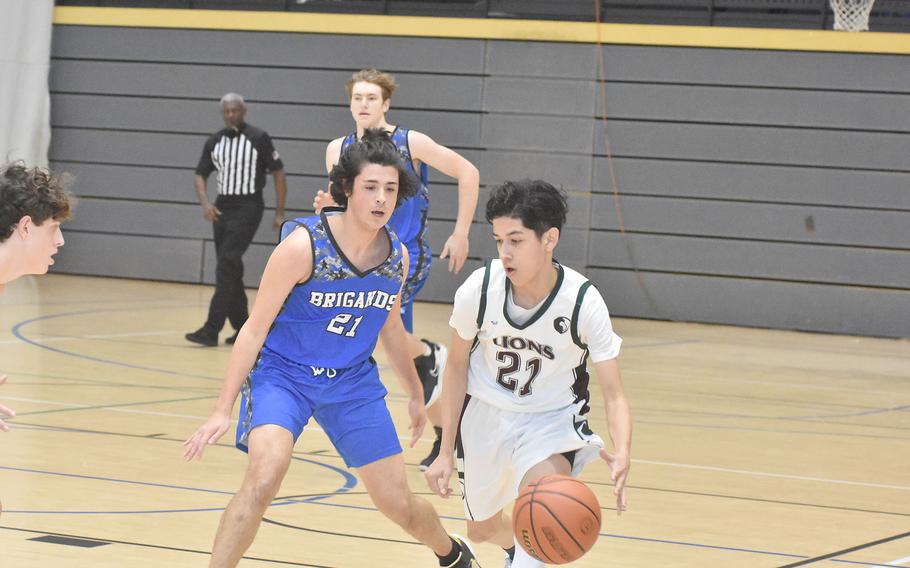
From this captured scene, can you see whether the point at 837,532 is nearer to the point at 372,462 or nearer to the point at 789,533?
the point at 789,533

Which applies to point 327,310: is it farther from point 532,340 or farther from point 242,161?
point 242,161

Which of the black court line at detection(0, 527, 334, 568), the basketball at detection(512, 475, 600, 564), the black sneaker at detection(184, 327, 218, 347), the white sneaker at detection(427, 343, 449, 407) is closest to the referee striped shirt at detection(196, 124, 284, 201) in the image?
the black sneaker at detection(184, 327, 218, 347)

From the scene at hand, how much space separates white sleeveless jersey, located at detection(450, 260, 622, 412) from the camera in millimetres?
3934

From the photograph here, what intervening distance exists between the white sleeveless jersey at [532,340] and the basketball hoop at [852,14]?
416 inches


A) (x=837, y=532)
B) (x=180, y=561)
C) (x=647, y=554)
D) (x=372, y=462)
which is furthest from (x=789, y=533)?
(x=180, y=561)

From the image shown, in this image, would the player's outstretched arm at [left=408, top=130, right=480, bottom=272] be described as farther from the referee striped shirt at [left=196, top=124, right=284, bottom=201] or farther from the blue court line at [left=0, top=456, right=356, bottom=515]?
the referee striped shirt at [left=196, top=124, right=284, bottom=201]

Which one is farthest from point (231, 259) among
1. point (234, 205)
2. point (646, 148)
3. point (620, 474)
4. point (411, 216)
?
point (620, 474)

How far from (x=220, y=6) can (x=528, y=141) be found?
13.9 ft

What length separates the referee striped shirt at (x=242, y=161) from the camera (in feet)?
34.2

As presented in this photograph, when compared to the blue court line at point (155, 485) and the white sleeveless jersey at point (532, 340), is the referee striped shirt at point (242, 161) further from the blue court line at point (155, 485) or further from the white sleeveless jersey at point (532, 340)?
the white sleeveless jersey at point (532, 340)

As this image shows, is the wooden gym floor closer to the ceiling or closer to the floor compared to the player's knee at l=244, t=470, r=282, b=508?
closer to the floor

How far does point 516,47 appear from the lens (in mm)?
14641

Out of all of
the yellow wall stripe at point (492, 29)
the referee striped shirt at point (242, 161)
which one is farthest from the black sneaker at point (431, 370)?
the yellow wall stripe at point (492, 29)

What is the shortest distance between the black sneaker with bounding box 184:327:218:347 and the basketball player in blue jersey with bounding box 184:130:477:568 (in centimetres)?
622
